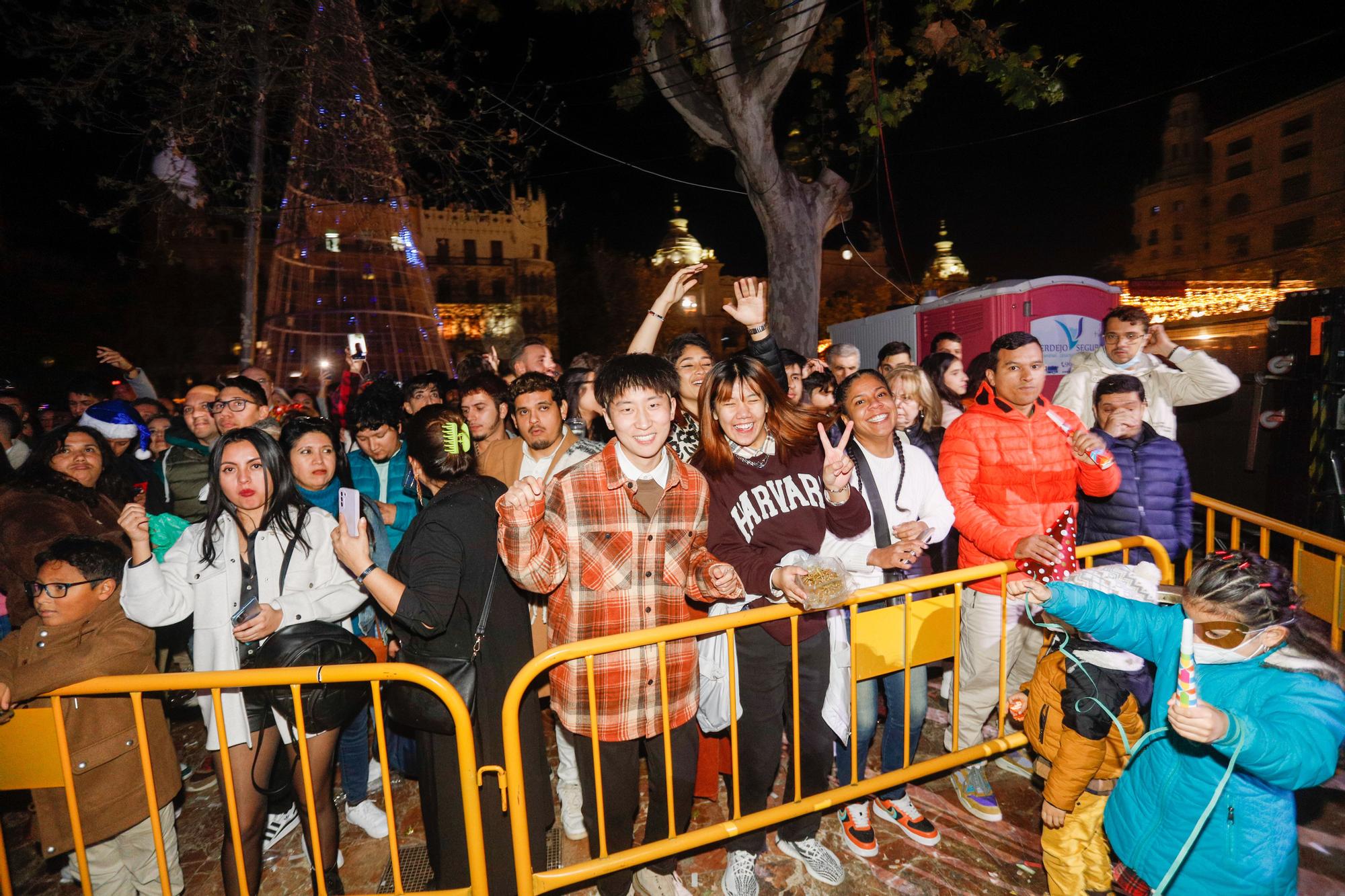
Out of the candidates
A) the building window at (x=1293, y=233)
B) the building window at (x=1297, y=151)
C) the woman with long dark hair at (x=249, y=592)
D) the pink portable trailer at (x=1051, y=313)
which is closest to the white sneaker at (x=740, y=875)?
the woman with long dark hair at (x=249, y=592)

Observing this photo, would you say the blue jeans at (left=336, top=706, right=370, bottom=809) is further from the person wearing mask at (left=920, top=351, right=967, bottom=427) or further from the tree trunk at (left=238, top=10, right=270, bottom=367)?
the tree trunk at (left=238, top=10, right=270, bottom=367)

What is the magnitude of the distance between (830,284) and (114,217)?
5949cm

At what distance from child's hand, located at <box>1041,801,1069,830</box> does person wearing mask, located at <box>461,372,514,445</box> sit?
11.3 ft

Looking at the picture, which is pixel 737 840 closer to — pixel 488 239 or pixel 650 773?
pixel 650 773

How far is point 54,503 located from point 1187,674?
4996 mm

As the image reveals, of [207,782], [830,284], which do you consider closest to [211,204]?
[207,782]

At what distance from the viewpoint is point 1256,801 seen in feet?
6.61

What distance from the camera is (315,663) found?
2.55 meters

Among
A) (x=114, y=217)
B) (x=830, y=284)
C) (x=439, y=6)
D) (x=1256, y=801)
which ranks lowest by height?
(x=1256, y=801)

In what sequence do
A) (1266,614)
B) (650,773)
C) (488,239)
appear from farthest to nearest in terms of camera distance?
(488,239)
(650,773)
(1266,614)

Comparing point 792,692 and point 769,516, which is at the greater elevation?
point 769,516

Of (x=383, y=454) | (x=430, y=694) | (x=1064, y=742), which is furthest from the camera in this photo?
(x=383, y=454)

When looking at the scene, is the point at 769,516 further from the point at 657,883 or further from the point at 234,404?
the point at 234,404

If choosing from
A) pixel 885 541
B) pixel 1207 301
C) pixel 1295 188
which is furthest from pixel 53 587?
pixel 1295 188
